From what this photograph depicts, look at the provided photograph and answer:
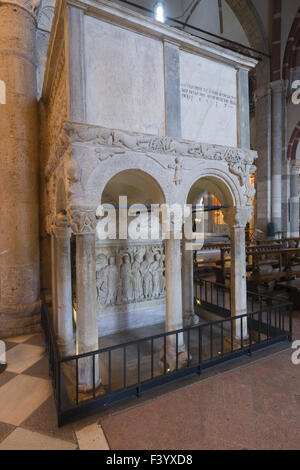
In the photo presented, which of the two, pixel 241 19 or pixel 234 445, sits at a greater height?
pixel 241 19

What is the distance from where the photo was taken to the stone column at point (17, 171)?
16.2ft

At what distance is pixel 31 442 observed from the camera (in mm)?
2402

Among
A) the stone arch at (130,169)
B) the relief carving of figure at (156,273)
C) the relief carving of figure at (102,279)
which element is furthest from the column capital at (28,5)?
the relief carving of figure at (156,273)

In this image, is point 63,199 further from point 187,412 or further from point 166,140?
point 187,412

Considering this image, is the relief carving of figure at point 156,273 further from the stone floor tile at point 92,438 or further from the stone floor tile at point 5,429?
the stone floor tile at point 5,429

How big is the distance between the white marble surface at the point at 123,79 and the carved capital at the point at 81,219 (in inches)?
41.7

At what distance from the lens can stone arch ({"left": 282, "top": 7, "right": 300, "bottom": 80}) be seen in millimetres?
10934

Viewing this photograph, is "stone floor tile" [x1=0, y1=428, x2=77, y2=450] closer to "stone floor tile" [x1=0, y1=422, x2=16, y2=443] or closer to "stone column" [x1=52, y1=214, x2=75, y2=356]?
"stone floor tile" [x1=0, y1=422, x2=16, y2=443]

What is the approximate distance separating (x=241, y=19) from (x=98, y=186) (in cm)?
1340

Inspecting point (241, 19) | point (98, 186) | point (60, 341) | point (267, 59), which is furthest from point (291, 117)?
point (60, 341)

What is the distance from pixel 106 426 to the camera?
2.55 m

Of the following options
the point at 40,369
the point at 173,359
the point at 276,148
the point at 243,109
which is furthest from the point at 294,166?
the point at 40,369

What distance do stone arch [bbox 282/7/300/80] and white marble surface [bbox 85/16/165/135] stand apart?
11.1m

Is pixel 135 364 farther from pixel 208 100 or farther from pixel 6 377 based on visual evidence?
pixel 208 100
